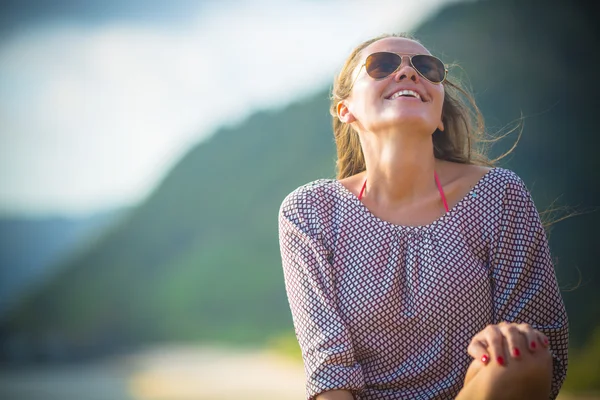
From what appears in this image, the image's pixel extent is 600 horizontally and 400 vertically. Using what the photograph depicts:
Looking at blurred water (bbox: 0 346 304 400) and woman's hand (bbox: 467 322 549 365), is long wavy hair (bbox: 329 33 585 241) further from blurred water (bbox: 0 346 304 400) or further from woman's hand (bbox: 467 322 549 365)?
blurred water (bbox: 0 346 304 400)

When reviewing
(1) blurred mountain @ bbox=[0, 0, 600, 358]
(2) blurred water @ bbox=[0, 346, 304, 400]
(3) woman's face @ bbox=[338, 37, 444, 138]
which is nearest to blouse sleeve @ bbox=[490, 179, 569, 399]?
(3) woman's face @ bbox=[338, 37, 444, 138]

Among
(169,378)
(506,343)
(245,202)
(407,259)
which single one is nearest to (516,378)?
(506,343)

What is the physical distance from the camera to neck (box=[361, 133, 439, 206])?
7.61ft

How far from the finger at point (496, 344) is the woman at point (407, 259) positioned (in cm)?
39

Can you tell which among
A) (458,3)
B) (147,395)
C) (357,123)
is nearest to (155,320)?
(147,395)

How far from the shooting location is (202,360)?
6176 millimetres

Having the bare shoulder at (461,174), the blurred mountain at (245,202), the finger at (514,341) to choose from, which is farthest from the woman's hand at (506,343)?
the blurred mountain at (245,202)

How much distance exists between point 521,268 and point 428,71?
2.33ft

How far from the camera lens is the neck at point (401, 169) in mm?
2318

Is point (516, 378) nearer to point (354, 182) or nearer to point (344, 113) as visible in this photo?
point (354, 182)

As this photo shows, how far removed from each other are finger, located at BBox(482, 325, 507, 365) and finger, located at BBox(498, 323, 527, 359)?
12 millimetres

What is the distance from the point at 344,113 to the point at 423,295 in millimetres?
778

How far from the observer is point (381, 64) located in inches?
93.0

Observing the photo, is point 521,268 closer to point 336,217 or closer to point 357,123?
point 336,217
